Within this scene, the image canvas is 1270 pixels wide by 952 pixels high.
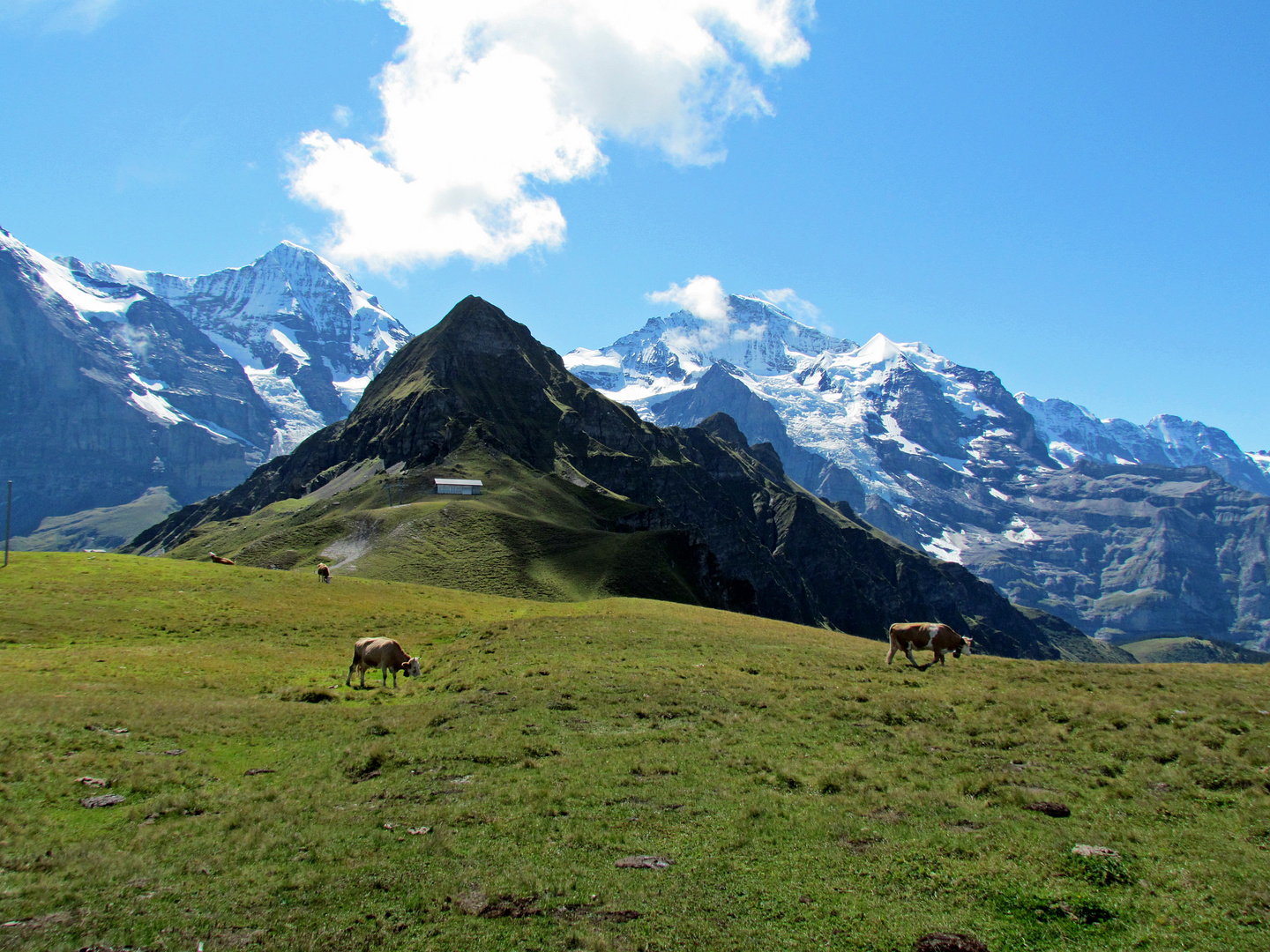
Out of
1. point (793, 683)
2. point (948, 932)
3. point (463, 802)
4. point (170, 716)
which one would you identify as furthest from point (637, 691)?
point (948, 932)

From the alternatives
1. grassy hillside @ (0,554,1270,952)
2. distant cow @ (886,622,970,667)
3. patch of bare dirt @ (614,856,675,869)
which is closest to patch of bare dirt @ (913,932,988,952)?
grassy hillside @ (0,554,1270,952)

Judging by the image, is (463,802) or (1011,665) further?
(1011,665)

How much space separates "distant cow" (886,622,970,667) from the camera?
37.9 metres

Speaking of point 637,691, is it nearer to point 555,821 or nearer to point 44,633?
point 555,821

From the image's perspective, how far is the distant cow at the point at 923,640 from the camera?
1492 inches

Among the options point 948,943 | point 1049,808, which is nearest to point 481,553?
point 1049,808

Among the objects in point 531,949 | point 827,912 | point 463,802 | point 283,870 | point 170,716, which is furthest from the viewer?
point 170,716

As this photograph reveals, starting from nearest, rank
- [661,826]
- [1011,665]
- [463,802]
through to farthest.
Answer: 1. [661,826]
2. [463,802]
3. [1011,665]

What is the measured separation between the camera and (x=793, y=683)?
107 feet

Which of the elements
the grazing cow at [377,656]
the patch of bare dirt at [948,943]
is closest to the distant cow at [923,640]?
the grazing cow at [377,656]

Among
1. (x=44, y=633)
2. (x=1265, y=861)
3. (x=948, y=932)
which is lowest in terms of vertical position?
(x=44, y=633)

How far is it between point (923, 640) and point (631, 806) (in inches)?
936

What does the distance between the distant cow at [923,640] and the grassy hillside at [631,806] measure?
2.04m

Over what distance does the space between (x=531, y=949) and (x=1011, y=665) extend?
100.0 feet
